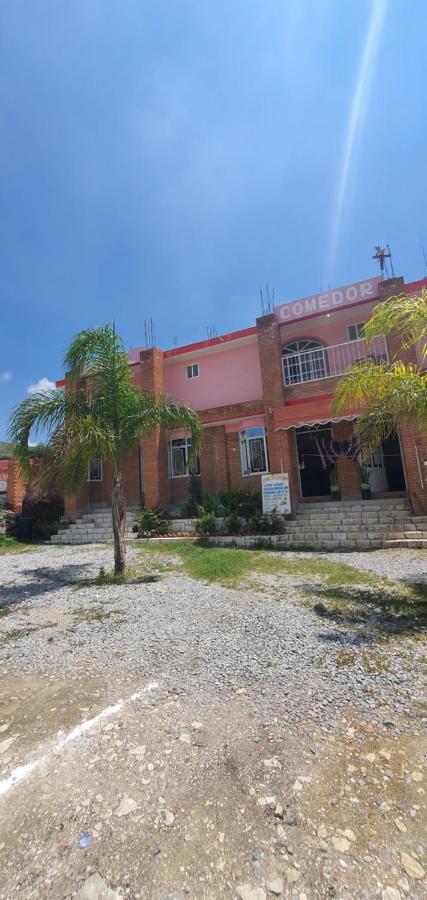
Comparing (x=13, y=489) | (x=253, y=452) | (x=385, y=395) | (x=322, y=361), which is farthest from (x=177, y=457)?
(x=385, y=395)

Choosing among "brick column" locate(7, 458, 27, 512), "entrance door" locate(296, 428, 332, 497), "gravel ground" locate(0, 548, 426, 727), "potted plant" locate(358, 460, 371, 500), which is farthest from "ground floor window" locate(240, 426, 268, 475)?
"brick column" locate(7, 458, 27, 512)

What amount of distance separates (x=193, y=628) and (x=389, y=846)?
3.35m

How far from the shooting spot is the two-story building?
1309cm

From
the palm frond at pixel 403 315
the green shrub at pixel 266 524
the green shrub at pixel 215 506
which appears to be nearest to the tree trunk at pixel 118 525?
the green shrub at pixel 266 524

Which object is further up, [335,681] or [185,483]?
[185,483]

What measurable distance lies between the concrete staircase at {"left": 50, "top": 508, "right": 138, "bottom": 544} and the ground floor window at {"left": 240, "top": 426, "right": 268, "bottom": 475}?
16.1 feet

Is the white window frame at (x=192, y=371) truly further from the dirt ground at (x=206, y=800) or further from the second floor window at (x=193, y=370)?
the dirt ground at (x=206, y=800)

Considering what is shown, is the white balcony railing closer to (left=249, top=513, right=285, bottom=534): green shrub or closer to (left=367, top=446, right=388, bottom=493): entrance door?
(left=367, top=446, right=388, bottom=493): entrance door

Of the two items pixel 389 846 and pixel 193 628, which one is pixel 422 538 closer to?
pixel 193 628

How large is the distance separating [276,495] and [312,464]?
3648mm

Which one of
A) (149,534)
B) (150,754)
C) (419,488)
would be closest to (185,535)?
(149,534)

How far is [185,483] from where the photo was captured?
1661cm

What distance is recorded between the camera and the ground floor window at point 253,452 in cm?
1509

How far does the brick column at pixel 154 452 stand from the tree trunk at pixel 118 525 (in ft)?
21.0
